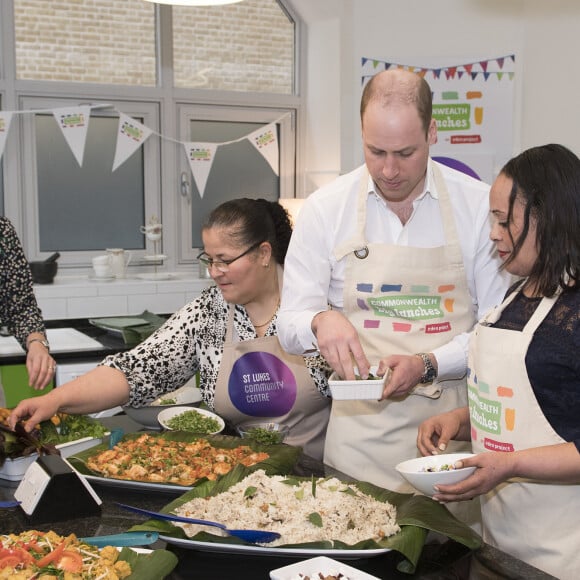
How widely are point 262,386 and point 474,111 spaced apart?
2.93 meters

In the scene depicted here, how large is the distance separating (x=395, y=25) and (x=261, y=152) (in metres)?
1.32

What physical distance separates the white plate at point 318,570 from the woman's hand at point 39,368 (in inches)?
56.9

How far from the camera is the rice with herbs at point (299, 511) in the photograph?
153 cm

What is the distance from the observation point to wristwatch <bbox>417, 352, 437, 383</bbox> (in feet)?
6.77

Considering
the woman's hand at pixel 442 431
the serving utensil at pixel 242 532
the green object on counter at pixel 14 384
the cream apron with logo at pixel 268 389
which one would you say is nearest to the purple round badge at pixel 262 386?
the cream apron with logo at pixel 268 389

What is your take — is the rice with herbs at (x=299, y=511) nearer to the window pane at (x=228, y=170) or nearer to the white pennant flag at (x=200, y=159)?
the white pennant flag at (x=200, y=159)

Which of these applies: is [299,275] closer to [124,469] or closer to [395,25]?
[124,469]

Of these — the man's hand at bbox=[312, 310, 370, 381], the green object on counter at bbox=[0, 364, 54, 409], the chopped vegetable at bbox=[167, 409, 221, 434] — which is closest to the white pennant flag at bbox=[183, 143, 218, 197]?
the green object on counter at bbox=[0, 364, 54, 409]

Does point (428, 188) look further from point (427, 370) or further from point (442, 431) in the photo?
point (442, 431)

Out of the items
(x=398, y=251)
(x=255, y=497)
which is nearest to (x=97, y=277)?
(x=398, y=251)

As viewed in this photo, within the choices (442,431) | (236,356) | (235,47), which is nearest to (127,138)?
(235,47)

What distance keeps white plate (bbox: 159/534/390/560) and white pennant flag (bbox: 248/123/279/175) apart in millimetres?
4392

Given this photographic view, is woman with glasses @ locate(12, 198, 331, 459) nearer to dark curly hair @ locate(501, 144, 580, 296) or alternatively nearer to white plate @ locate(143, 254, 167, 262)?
dark curly hair @ locate(501, 144, 580, 296)

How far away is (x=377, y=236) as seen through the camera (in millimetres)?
2242
